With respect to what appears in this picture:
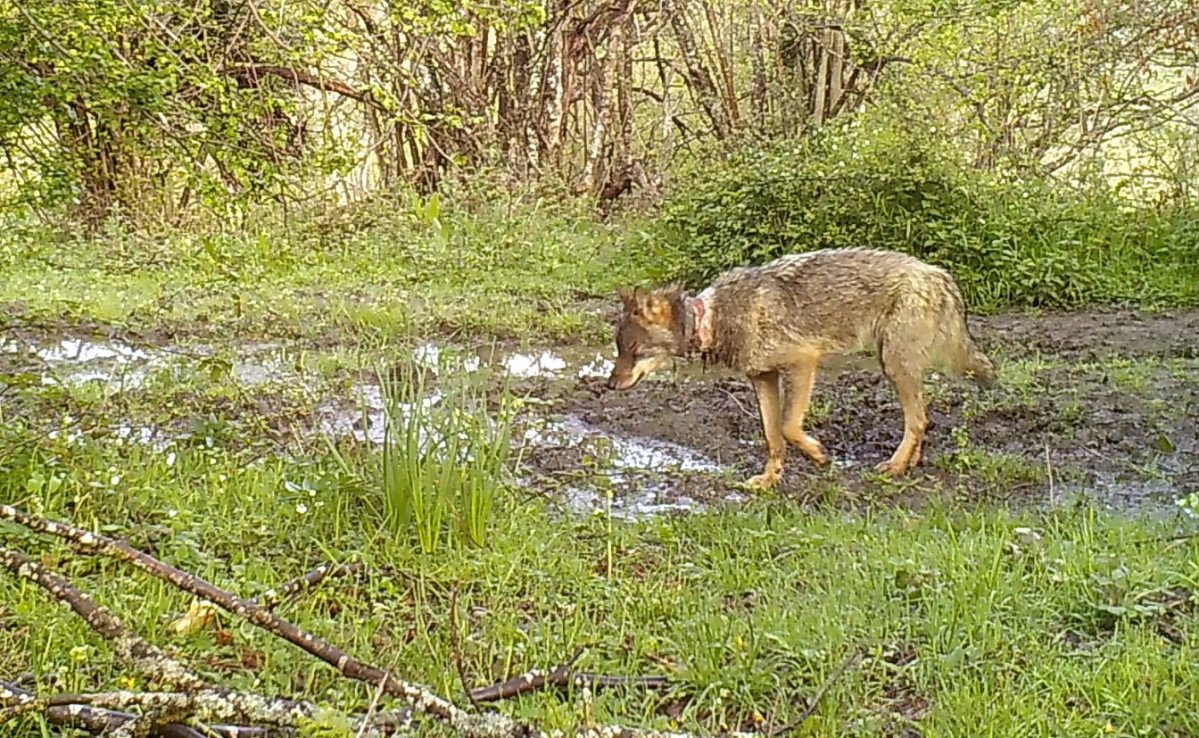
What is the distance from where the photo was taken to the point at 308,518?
4348mm

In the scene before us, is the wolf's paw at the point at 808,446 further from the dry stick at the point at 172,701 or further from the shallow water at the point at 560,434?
the dry stick at the point at 172,701

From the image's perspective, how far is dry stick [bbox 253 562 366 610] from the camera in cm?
328

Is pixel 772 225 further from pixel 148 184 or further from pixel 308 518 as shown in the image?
pixel 148 184

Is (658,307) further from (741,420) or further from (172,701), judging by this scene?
(172,701)

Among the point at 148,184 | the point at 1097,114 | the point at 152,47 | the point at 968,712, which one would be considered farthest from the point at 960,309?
the point at 148,184

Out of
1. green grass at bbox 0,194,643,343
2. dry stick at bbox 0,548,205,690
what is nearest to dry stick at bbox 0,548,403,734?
dry stick at bbox 0,548,205,690

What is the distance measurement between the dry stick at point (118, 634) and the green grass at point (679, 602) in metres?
0.21

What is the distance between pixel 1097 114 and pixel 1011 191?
12.0ft

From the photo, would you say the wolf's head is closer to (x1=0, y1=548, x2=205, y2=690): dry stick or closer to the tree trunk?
(x1=0, y1=548, x2=205, y2=690): dry stick

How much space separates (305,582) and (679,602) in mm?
1244

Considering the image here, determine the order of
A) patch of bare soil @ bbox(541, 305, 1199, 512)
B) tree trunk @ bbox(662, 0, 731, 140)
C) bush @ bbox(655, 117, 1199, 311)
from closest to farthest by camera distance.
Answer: patch of bare soil @ bbox(541, 305, 1199, 512)
bush @ bbox(655, 117, 1199, 311)
tree trunk @ bbox(662, 0, 731, 140)

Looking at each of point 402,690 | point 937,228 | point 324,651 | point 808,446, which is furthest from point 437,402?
point 937,228

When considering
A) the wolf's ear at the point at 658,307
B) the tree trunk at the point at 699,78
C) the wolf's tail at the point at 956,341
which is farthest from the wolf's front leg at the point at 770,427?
the tree trunk at the point at 699,78

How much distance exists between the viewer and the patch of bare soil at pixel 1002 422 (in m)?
5.73
